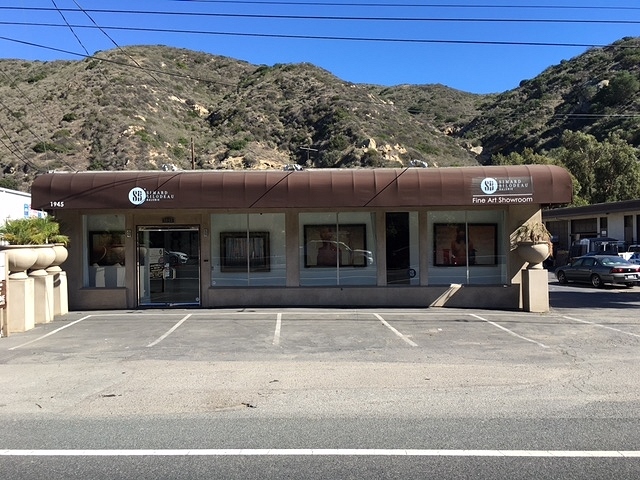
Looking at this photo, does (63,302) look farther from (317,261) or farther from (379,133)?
(379,133)

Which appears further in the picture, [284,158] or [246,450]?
[284,158]

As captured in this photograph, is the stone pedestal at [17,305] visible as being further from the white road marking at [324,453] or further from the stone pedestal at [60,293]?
the white road marking at [324,453]

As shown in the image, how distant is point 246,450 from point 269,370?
3.51m

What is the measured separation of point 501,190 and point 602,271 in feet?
43.3

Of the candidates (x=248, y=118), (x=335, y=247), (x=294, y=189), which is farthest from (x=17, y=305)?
(x=248, y=118)

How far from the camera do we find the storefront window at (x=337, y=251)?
17.2 meters

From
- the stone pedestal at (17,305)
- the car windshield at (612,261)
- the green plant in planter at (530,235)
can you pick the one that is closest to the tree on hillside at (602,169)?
the car windshield at (612,261)

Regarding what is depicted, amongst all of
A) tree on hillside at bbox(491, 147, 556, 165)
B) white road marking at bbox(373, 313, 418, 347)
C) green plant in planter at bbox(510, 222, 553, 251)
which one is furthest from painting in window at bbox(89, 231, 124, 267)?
tree on hillside at bbox(491, 147, 556, 165)

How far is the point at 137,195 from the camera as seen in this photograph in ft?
51.7

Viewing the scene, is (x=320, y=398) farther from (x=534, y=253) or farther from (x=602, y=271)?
(x=602, y=271)

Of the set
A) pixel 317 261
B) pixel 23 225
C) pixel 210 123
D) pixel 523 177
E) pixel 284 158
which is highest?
pixel 210 123

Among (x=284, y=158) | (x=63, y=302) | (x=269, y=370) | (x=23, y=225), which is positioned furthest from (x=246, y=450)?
(x=284, y=158)

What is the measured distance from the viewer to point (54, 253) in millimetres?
14352

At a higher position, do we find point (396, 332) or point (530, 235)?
point (530, 235)
